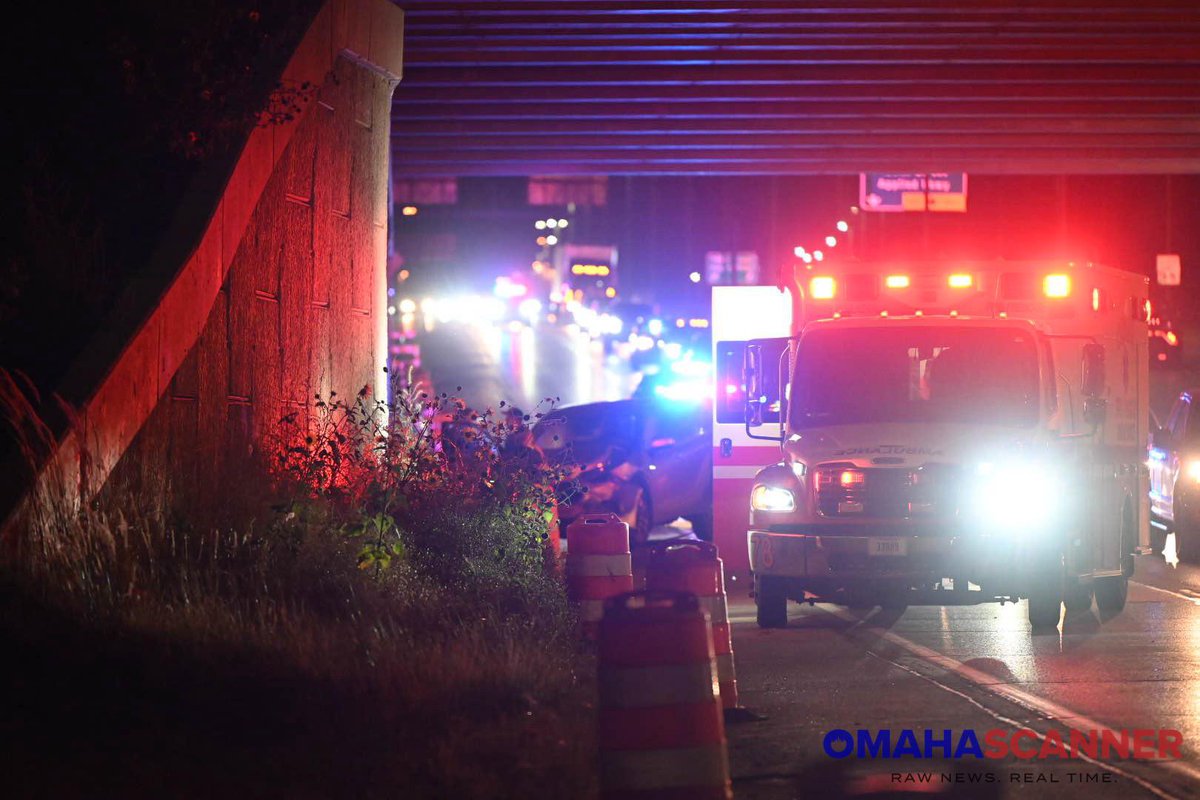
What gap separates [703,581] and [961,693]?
1.95m

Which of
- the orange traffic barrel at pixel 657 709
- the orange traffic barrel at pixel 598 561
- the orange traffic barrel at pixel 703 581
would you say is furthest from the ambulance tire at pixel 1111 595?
the orange traffic barrel at pixel 657 709

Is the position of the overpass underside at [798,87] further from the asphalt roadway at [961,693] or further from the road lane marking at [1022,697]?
the road lane marking at [1022,697]

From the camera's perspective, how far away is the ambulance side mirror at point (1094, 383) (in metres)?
13.5

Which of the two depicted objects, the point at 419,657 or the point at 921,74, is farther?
the point at 921,74

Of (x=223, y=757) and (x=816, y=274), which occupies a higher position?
(x=816, y=274)

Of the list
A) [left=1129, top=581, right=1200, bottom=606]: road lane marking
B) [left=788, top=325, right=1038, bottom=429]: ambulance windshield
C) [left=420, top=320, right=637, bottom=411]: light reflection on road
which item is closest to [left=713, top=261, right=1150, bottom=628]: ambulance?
[left=788, top=325, right=1038, bottom=429]: ambulance windshield

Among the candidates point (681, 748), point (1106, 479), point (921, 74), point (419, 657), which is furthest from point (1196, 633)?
point (921, 74)

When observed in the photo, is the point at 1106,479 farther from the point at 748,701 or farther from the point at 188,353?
the point at 188,353

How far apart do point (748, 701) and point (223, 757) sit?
403cm

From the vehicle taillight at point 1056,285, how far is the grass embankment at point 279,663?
18.8ft

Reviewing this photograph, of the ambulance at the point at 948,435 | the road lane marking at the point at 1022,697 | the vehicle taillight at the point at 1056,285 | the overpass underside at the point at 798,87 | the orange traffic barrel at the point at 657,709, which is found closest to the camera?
the orange traffic barrel at the point at 657,709

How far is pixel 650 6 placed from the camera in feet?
60.4

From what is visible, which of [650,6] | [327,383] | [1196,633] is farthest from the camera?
[650,6]

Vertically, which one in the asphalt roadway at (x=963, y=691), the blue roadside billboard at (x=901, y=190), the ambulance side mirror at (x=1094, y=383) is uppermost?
the blue roadside billboard at (x=901, y=190)
